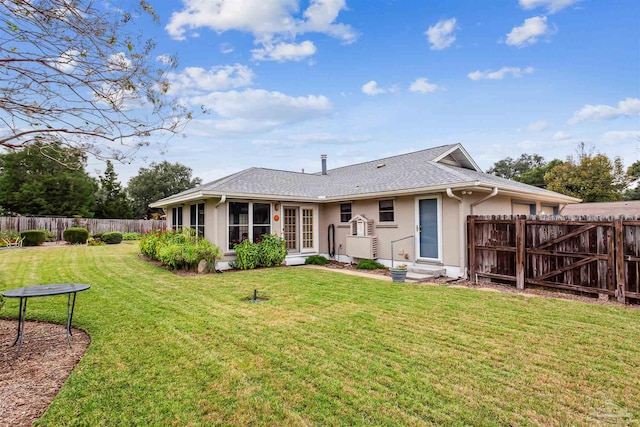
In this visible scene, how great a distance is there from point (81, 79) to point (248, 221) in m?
7.26

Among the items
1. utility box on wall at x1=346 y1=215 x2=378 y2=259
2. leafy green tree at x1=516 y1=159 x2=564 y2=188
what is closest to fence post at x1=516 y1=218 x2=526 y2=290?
utility box on wall at x1=346 y1=215 x2=378 y2=259

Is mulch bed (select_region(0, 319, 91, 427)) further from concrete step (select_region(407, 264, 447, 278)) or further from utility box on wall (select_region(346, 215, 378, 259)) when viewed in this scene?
utility box on wall (select_region(346, 215, 378, 259))

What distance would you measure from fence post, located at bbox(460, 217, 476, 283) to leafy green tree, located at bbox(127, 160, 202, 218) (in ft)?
120

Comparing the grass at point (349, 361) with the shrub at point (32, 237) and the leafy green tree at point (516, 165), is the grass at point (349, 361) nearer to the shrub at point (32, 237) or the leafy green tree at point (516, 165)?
the shrub at point (32, 237)

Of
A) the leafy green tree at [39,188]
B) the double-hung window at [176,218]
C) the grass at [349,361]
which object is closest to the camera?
the grass at [349,361]

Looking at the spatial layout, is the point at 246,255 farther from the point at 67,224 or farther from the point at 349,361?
the point at 67,224

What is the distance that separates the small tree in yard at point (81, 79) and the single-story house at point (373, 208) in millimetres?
5676

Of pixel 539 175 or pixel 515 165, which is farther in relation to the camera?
pixel 515 165

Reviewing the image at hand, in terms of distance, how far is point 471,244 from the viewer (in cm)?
805

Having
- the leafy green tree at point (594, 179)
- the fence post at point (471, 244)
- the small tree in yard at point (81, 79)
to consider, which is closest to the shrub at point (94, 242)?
the small tree in yard at point (81, 79)

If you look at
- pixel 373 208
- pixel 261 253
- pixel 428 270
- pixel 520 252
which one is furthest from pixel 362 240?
pixel 520 252

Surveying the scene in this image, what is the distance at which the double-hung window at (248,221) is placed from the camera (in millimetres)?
10188

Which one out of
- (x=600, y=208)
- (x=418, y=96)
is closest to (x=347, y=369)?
(x=418, y=96)

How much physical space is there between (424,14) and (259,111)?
739 cm
